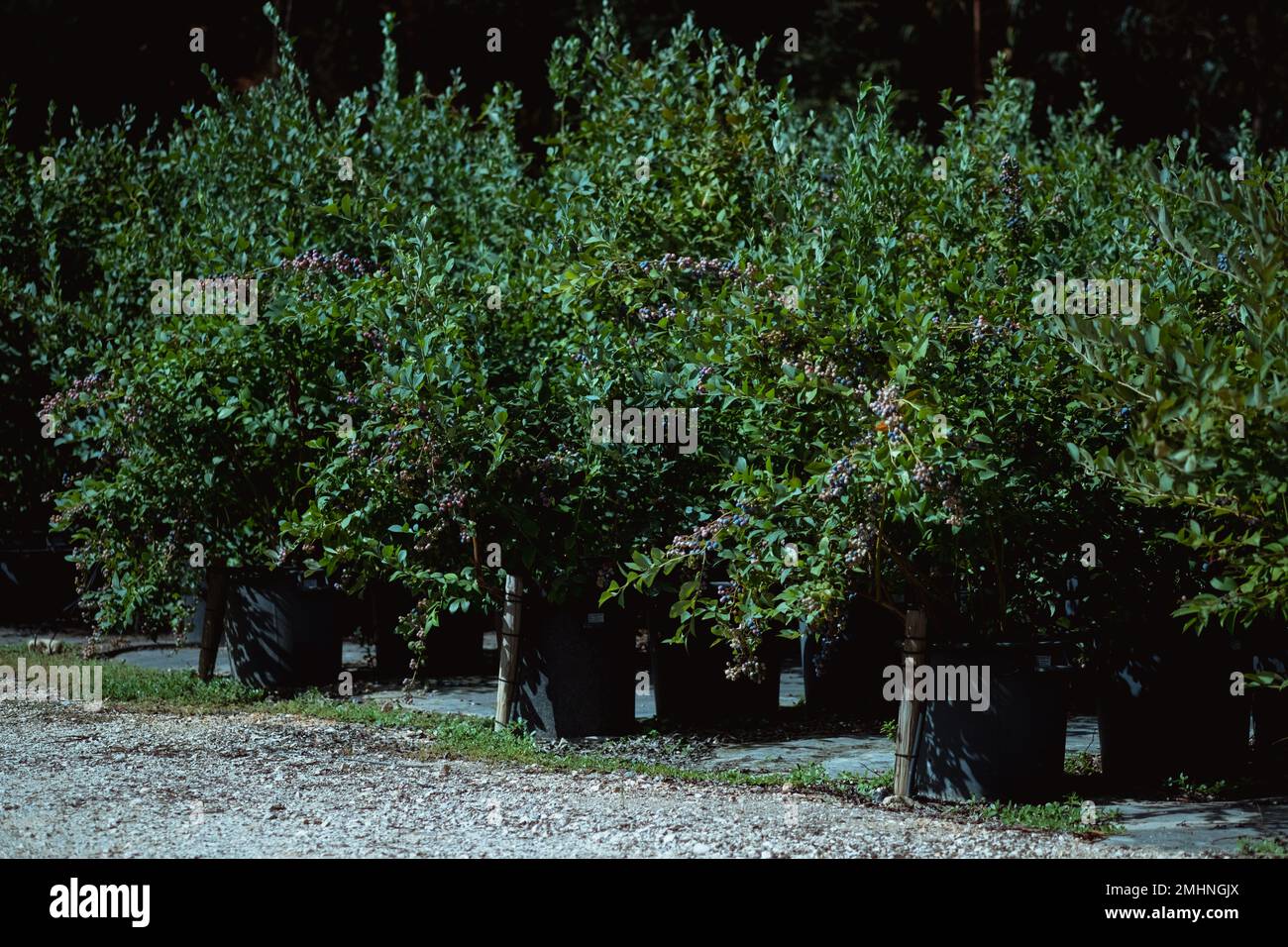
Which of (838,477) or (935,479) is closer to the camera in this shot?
(935,479)

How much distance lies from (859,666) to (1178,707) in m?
2.44

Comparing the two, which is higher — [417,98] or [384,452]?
[417,98]

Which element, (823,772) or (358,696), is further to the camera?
(358,696)

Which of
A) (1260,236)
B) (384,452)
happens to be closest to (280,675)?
(384,452)

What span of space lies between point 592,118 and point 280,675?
452 centimetres

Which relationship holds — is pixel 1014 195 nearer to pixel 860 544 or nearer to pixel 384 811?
pixel 860 544

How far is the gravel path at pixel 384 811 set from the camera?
5.48 meters

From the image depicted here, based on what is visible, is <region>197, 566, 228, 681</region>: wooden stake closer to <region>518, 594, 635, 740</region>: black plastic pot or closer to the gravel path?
the gravel path

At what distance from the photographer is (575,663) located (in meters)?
7.98

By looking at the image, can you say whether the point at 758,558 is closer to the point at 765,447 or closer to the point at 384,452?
the point at 765,447

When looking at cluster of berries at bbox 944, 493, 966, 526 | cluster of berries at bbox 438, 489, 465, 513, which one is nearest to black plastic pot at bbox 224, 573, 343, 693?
cluster of berries at bbox 438, 489, 465, 513

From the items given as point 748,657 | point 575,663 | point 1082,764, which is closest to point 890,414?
point 748,657

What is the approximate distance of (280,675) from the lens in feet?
31.6

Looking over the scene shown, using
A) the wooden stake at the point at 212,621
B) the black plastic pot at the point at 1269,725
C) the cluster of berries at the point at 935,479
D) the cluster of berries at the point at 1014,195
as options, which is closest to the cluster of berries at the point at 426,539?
the cluster of berries at the point at 935,479
